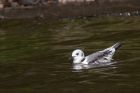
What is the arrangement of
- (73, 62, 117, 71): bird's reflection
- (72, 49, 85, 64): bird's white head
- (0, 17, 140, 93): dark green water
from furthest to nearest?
(72, 49, 85, 64): bird's white head
(73, 62, 117, 71): bird's reflection
(0, 17, 140, 93): dark green water

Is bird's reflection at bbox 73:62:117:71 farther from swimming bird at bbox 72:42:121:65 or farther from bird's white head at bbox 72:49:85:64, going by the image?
bird's white head at bbox 72:49:85:64

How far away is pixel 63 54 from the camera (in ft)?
73.8

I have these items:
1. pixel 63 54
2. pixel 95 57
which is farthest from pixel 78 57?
pixel 63 54

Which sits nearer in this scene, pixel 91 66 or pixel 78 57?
pixel 91 66

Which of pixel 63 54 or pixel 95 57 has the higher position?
pixel 95 57

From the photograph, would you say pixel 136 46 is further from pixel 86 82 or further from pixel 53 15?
pixel 53 15

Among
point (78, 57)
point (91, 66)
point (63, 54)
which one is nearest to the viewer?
point (91, 66)

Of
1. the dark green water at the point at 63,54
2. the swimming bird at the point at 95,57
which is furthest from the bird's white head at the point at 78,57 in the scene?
the dark green water at the point at 63,54

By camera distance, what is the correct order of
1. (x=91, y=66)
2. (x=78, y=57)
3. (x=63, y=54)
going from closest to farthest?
(x=91, y=66)
(x=78, y=57)
(x=63, y=54)

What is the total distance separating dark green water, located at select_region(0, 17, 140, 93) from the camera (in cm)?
1719

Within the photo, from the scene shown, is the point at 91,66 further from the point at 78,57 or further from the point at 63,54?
the point at 63,54

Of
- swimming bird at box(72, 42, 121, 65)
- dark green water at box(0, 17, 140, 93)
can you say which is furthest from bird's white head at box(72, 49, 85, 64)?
dark green water at box(0, 17, 140, 93)

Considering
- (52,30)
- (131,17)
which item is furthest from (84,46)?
(131,17)

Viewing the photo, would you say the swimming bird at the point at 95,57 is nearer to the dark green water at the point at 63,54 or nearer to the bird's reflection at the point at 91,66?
the bird's reflection at the point at 91,66
